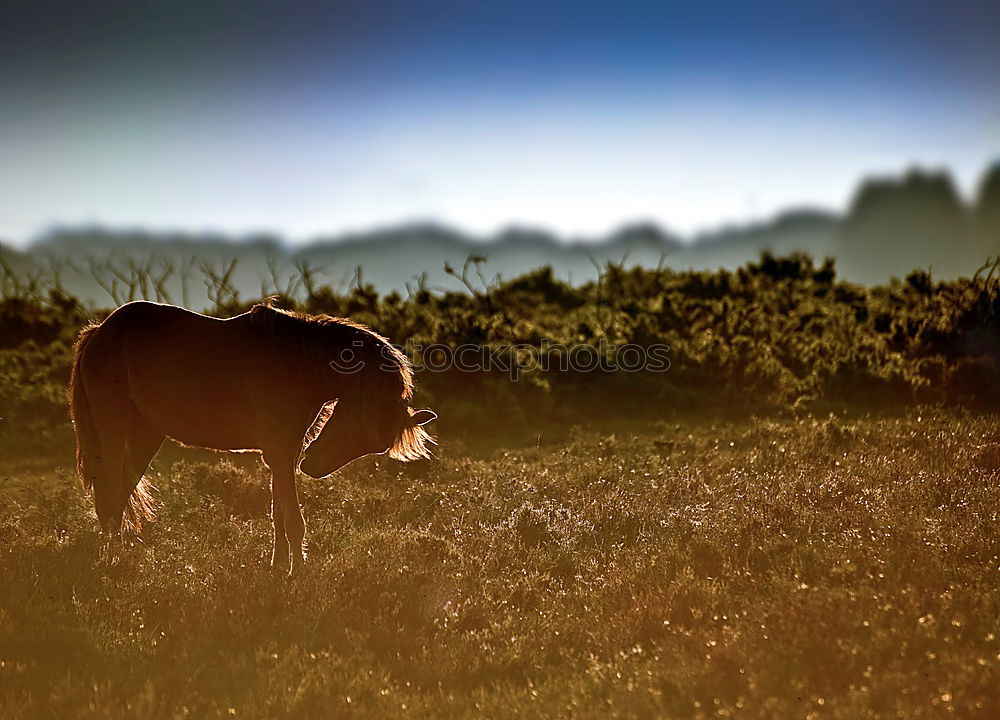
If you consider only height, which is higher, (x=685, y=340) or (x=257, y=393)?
(x=257, y=393)

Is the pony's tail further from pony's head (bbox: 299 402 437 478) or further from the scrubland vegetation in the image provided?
pony's head (bbox: 299 402 437 478)

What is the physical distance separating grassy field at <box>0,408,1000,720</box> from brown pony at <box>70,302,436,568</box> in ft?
2.19

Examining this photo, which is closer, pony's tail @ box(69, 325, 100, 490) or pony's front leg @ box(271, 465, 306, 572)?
pony's front leg @ box(271, 465, 306, 572)

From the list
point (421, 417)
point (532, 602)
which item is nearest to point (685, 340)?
point (421, 417)

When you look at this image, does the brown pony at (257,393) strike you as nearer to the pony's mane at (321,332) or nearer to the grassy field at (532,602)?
the pony's mane at (321,332)

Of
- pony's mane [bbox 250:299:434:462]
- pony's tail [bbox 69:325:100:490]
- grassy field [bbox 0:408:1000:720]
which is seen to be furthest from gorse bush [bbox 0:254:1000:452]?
pony's mane [bbox 250:299:434:462]

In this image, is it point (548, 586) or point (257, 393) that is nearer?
point (548, 586)

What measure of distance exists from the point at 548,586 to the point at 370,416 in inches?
88.9

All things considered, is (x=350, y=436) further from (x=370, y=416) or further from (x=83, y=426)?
(x=83, y=426)

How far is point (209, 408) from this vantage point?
7.45m

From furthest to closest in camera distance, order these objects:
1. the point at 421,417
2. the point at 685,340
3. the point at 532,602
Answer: the point at 685,340, the point at 421,417, the point at 532,602

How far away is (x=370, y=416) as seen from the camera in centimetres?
741

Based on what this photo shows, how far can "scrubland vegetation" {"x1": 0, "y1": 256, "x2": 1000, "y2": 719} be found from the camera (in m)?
5.12

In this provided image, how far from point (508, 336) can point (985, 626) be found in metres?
19.9
